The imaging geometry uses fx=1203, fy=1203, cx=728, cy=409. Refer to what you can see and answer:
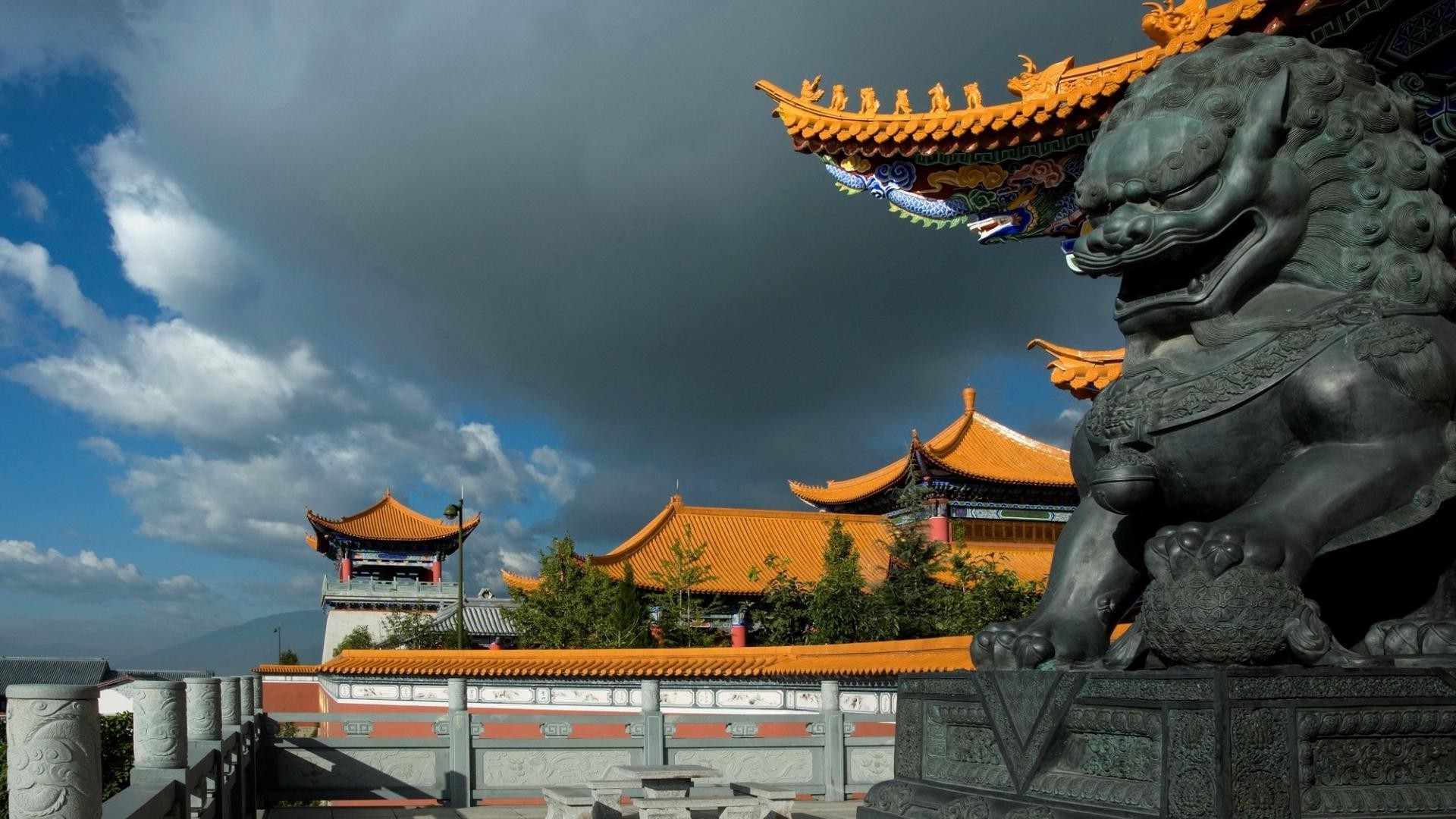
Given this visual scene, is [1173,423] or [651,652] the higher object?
[1173,423]

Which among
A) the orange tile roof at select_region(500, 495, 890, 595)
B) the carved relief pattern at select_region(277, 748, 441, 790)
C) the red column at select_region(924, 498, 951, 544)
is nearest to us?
the carved relief pattern at select_region(277, 748, 441, 790)

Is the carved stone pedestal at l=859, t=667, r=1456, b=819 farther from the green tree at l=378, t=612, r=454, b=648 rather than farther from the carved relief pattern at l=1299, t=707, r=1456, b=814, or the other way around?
the green tree at l=378, t=612, r=454, b=648

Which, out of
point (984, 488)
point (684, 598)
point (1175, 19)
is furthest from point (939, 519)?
point (1175, 19)

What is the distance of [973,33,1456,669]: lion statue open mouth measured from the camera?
239cm

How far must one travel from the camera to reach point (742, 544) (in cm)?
2516

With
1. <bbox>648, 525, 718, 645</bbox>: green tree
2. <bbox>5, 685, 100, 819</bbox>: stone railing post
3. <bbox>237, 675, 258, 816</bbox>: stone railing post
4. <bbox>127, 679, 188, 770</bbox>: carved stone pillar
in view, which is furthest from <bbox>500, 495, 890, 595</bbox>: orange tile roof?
<bbox>5, 685, 100, 819</bbox>: stone railing post

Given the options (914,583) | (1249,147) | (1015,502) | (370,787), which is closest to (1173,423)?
(1249,147)

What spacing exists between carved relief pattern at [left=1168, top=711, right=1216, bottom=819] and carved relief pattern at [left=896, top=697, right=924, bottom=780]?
0.80 metres

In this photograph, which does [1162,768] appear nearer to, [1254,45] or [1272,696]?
[1272,696]

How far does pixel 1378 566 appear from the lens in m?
2.53

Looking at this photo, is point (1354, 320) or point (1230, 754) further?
point (1354, 320)

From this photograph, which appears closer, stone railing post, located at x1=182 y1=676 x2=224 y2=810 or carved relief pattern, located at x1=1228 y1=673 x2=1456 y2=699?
carved relief pattern, located at x1=1228 y1=673 x2=1456 y2=699

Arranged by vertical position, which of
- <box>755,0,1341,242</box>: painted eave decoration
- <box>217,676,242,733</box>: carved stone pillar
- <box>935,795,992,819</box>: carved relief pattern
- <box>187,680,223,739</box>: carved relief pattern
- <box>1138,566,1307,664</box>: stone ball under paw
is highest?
<box>755,0,1341,242</box>: painted eave decoration

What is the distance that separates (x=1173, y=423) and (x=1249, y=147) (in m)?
0.61
